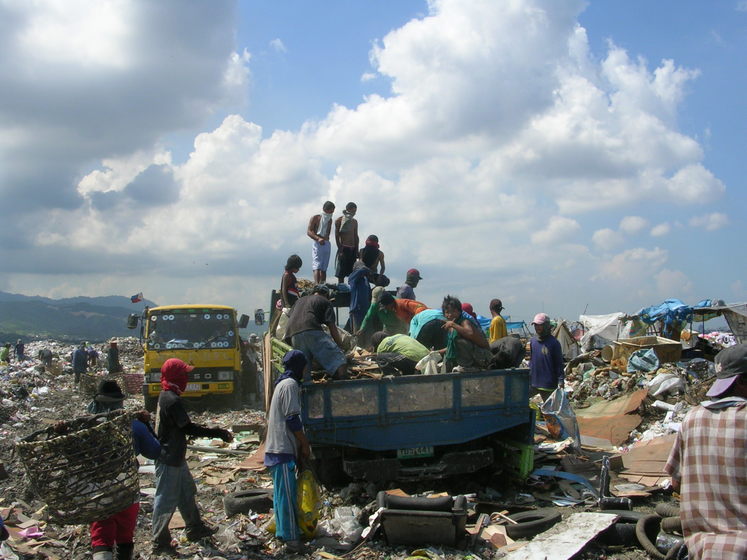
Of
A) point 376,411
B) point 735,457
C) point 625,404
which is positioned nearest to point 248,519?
point 376,411

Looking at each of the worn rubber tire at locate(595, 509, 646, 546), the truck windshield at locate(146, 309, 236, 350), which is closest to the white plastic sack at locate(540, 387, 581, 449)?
the worn rubber tire at locate(595, 509, 646, 546)

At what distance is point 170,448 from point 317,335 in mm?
1982

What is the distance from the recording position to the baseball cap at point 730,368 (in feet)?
9.02

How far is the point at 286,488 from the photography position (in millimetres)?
5418

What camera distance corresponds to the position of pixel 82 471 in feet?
14.4

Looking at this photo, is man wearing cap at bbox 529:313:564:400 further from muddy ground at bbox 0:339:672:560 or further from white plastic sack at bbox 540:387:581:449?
muddy ground at bbox 0:339:672:560

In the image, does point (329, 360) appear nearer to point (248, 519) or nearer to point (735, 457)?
point (248, 519)

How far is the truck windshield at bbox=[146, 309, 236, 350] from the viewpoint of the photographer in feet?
46.4

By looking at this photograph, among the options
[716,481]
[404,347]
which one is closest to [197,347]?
[404,347]

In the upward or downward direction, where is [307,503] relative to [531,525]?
upward

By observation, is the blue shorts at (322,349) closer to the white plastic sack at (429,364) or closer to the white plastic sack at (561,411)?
the white plastic sack at (429,364)

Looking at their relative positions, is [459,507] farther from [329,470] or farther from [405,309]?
[405,309]

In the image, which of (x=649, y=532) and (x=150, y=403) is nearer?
(x=649, y=532)

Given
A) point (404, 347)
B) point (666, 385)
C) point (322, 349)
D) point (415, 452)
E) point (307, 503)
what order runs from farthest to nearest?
point (666, 385), point (404, 347), point (322, 349), point (415, 452), point (307, 503)
